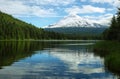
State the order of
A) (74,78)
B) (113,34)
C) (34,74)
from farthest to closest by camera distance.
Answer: (113,34)
(34,74)
(74,78)

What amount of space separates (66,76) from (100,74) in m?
4.73

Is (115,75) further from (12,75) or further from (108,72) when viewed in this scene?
(12,75)

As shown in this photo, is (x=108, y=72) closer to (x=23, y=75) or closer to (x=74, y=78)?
(x=74, y=78)

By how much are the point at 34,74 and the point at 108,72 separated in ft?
31.0

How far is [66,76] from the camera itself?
121 ft

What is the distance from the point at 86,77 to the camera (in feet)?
120

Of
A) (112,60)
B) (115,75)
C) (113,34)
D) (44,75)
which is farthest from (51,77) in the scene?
(113,34)

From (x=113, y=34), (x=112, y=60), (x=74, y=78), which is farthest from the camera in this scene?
(x=113, y=34)

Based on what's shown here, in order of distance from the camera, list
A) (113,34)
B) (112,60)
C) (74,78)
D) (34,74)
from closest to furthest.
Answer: (74,78) < (34,74) < (112,60) < (113,34)

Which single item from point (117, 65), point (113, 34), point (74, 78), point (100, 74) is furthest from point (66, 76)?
point (113, 34)

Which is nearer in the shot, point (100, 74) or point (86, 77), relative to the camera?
point (86, 77)

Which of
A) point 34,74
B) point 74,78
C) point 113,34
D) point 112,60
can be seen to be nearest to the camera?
point 74,78

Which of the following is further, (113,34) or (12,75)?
(113,34)

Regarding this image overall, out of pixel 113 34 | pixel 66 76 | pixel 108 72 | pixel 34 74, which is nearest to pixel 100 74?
pixel 108 72
